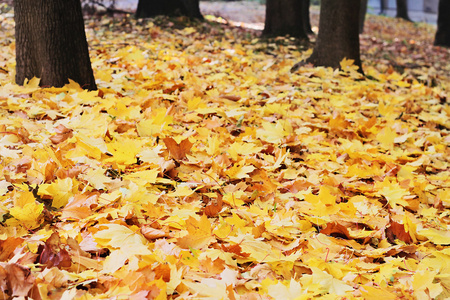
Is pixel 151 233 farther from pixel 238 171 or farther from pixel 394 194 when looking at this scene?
pixel 394 194

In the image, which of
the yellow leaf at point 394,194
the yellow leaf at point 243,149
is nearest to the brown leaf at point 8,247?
the yellow leaf at point 243,149

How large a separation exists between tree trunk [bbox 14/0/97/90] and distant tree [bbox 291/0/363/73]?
3.01 m

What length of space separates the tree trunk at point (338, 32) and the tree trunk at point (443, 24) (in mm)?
5612

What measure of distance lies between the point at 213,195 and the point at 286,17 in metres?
Result: 6.83

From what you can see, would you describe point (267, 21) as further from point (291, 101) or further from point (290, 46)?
point (291, 101)

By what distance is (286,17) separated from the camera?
826 centimetres

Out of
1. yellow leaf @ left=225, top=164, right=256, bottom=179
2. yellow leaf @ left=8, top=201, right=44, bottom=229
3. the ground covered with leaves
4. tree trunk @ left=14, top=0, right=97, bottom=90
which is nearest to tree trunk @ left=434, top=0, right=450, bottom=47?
the ground covered with leaves

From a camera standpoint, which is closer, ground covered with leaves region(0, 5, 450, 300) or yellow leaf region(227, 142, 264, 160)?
ground covered with leaves region(0, 5, 450, 300)

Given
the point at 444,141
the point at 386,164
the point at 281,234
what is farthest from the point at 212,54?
the point at 281,234

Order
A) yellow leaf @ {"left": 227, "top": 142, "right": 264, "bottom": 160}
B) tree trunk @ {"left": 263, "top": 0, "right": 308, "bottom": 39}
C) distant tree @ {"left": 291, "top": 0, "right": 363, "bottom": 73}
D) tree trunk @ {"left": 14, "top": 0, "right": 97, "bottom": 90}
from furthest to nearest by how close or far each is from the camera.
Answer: tree trunk @ {"left": 263, "top": 0, "right": 308, "bottom": 39} → distant tree @ {"left": 291, "top": 0, "right": 363, "bottom": 73} → tree trunk @ {"left": 14, "top": 0, "right": 97, "bottom": 90} → yellow leaf @ {"left": 227, "top": 142, "right": 264, "bottom": 160}

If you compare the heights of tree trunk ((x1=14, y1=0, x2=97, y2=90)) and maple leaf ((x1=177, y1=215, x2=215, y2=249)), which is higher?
tree trunk ((x1=14, y1=0, x2=97, y2=90))

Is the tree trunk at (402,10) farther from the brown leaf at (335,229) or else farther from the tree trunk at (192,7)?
the brown leaf at (335,229)

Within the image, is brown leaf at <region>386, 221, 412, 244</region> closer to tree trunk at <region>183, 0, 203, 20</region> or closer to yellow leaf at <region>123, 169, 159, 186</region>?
yellow leaf at <region>123, 169, 159, 186</region>

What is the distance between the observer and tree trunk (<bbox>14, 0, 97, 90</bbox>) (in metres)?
3.48
